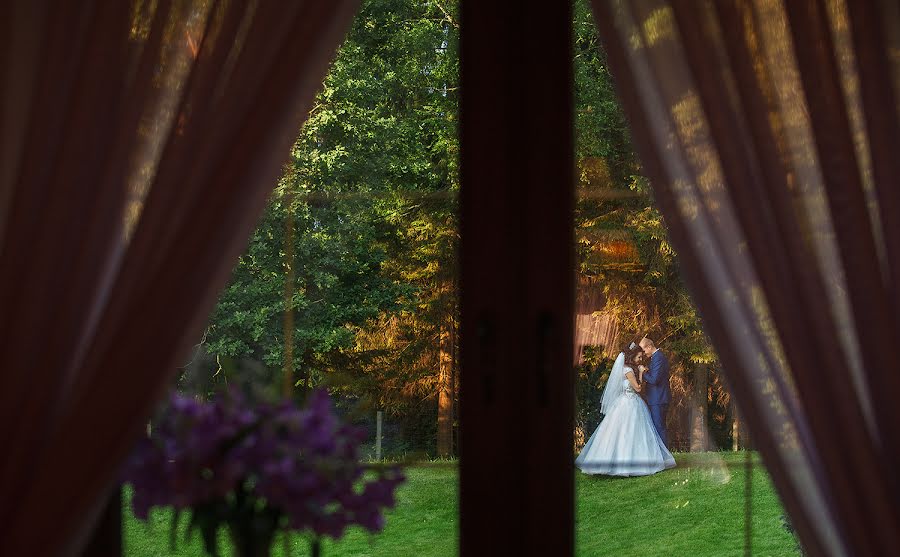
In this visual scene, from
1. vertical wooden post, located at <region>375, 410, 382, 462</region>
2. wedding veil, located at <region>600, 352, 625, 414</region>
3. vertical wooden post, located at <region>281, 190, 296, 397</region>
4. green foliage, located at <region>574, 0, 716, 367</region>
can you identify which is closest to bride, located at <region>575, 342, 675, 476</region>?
wedding veil, located at <region>600, 352, 625, 414</region>

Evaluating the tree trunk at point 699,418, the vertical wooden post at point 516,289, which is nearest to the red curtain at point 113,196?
the vertical wooden post at point 516,289

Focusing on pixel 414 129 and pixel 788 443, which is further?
pixel 414 129

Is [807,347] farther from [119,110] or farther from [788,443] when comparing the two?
[119,110]

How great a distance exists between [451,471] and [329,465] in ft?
1.45

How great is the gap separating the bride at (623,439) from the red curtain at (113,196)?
2.87ft

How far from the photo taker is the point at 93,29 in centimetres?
182

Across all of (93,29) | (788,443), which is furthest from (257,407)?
(788,443)

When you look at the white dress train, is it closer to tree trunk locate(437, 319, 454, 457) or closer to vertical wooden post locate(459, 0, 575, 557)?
vertical wooden post locate(459, 0, 575, 557)

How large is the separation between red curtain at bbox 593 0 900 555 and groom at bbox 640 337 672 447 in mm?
236

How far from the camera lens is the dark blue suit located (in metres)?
2.01

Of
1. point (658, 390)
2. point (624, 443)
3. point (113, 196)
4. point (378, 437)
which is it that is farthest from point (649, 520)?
point (113, 196)

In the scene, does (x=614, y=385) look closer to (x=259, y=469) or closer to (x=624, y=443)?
(x=624, y=443)

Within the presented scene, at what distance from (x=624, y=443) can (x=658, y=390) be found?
14 centimetres

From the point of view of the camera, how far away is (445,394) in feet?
6.70
